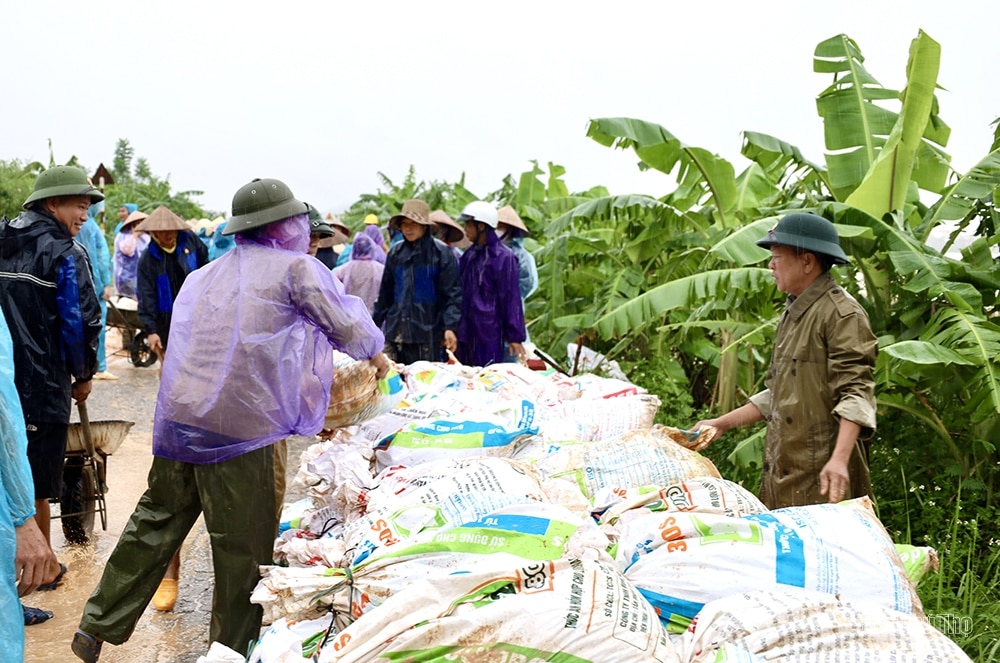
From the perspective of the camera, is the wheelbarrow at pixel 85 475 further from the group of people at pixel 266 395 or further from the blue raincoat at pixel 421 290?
the blue raincoat at pixel 421 290

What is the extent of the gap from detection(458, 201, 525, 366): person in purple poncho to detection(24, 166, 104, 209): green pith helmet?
10.2ft

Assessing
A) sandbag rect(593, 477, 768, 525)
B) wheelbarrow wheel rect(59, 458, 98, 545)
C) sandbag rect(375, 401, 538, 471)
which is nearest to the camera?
sandbag rect(593, 477, 768, 525)

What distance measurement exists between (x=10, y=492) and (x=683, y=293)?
4.06 m

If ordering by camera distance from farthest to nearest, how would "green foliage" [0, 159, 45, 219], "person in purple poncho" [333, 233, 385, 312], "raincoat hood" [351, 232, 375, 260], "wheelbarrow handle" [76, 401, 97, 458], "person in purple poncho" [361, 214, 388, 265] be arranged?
"green foliage" [0, 159, 45, 219]
"person in purple poncho" [361, 214, 388, 265]
"raincoat hood" [351, 232, 375, 260]
"person in purple poncho" [333, 233, 385, 312]
"wheelbarrow handle" [76, 401, 97, 458]

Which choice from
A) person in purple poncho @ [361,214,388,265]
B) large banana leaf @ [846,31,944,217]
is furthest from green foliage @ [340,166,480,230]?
large banana leaf @ [846,31,944,217]

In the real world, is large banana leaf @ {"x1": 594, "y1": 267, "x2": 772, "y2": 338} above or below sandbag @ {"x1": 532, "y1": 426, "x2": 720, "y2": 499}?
above

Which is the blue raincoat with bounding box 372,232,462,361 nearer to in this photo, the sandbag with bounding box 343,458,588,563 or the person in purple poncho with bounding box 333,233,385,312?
the person in purple poncho with bounding box 333,233,385,312

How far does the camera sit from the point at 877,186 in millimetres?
5238

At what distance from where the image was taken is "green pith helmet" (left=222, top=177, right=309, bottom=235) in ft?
Result: 11.7

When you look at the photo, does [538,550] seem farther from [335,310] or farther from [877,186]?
[877,186]

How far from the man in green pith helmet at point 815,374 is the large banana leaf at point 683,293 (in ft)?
4.96

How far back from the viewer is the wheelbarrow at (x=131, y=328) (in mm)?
11172

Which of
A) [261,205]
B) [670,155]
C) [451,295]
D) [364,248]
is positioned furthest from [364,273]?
[261,205]

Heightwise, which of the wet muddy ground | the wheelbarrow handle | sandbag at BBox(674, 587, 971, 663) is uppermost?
sandbag at BBox(674, 587, 971, 663)
